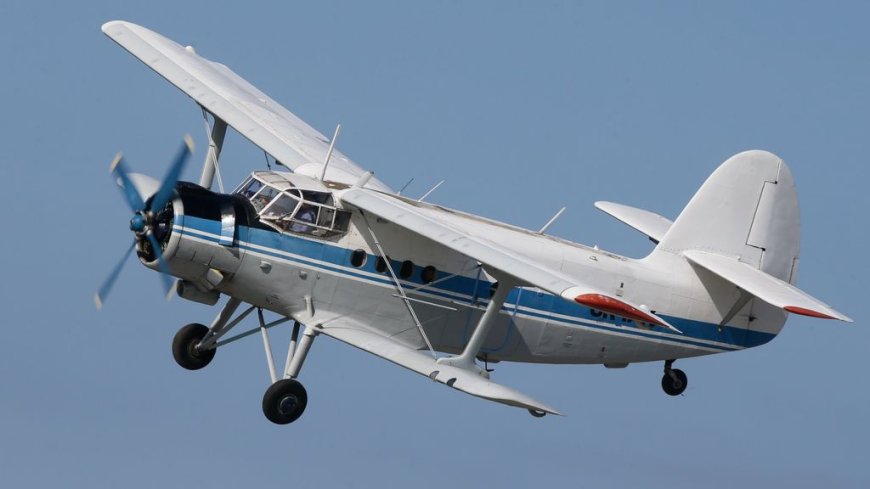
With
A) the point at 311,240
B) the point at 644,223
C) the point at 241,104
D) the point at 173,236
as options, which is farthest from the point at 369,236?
the point at 644,223

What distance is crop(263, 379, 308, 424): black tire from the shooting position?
20625 mm

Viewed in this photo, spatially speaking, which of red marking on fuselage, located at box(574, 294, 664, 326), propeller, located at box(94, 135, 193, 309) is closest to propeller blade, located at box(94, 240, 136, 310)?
propeller, located at box(94, 135, 193, 309)

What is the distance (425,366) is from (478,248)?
173 cm

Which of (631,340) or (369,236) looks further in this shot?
(631,340)

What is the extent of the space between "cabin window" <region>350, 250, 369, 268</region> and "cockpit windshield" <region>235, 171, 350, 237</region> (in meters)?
0.36

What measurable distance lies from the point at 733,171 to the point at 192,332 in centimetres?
890

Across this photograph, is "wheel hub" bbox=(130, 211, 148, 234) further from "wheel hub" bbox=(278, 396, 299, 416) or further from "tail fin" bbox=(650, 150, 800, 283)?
"tail fin" bbox=(650, 150, 800, 283)

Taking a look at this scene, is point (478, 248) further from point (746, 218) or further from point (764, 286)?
point (746, 218)

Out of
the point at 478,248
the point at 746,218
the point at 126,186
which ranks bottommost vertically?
the point at 126,186

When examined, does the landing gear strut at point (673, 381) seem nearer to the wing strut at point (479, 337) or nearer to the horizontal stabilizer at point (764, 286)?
the horizontal stabilizer at point (764, 286)

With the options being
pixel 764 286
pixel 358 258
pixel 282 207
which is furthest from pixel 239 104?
pixel 764 286

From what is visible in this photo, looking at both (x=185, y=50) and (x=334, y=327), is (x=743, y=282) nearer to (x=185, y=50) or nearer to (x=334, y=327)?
(x=334, y=327)

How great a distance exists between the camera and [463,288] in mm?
21953

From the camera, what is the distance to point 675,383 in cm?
2492
